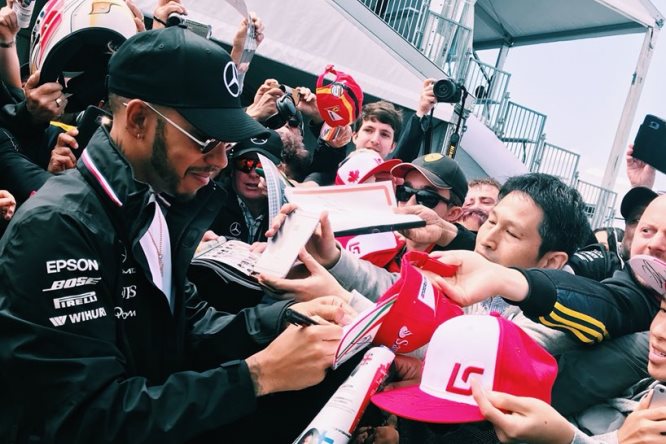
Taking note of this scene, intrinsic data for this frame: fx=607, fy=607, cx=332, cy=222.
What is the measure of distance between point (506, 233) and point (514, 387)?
33.1 inches

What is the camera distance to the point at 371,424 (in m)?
1.97

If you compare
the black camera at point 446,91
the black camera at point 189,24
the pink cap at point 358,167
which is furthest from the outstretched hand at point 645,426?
the black camera at point 446,91

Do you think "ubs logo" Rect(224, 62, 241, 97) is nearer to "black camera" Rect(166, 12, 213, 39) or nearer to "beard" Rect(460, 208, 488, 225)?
"black camera" Rect(166, 12, 213, 39)

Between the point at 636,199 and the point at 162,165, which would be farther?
the point at 636,199

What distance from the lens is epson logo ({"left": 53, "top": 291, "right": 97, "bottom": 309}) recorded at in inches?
52.3

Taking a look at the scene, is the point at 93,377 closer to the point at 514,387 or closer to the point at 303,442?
the point at 303,442

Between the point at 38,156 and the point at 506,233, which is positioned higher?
the point at 506,233

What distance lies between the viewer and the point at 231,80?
5.65 feet

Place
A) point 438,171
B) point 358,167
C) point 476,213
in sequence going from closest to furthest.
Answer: point 438,171, point 358,167, point 476,213

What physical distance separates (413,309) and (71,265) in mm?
931

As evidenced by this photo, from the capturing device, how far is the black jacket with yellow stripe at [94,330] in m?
1.31

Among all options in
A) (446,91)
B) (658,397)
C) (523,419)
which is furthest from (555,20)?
(523,419)

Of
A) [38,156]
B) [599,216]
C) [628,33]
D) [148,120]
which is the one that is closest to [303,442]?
[148,120]

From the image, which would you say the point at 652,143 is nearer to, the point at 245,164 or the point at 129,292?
→ the point at 245,164
